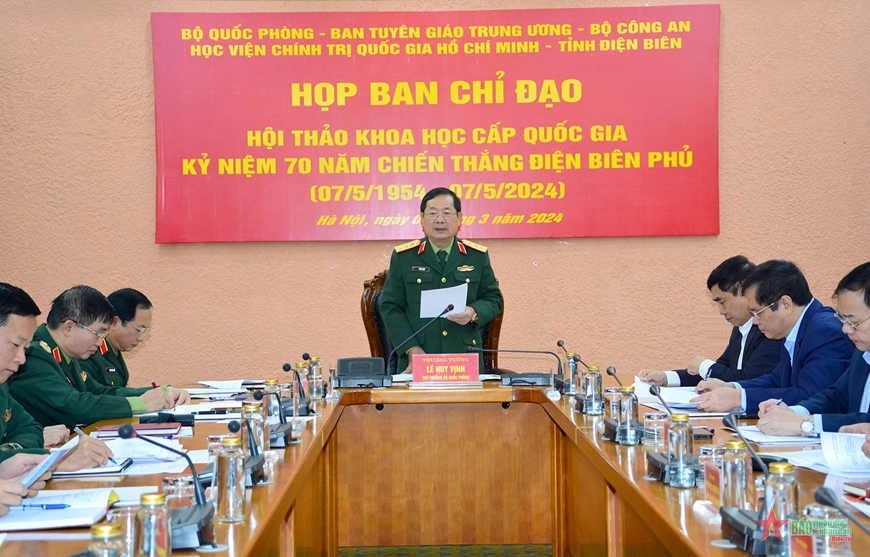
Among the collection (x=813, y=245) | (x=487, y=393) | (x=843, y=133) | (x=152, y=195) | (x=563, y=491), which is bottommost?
(x=563, y=491)

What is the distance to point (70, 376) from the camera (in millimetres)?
3051

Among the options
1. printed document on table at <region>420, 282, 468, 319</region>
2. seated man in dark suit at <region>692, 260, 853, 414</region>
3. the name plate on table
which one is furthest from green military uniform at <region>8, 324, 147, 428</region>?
seated man in dark suit at <region>692, 260, 853, 414</region>

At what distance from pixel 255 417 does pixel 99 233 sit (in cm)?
301

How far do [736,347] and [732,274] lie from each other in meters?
0.37

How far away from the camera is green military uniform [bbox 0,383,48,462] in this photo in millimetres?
2189

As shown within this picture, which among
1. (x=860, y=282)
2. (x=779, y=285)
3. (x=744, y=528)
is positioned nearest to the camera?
(x=744, y=528)

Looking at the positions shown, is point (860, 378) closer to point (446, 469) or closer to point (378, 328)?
point (446, 469)

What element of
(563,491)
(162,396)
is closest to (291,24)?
(162,396)

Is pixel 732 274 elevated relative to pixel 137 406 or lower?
elevated

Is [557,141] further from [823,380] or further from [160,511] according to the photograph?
[160,511]

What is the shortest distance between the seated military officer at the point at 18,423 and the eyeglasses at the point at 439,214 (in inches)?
76.1

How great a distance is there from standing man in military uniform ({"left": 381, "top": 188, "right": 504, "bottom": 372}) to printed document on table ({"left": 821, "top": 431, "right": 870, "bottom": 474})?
1.99m

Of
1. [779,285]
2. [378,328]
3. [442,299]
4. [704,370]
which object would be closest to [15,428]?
[442,299]

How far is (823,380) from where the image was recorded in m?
2.71
